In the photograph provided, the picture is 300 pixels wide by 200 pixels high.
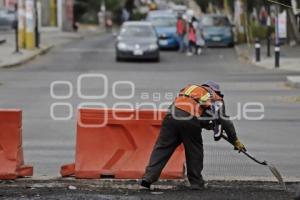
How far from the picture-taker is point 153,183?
973 centimetres

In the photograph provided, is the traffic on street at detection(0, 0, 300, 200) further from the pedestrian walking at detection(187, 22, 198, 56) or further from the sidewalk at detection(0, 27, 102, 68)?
the pedestrian walking at detection(187, 22, 198, 56)

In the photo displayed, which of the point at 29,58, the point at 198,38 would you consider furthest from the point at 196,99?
the point at 198,38

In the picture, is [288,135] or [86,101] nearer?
[288,135]

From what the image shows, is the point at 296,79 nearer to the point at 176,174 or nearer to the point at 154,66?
the point at 154,66

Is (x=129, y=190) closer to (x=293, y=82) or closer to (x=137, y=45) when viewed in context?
(x=293, y=82)

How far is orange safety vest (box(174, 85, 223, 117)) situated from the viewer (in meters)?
8.98

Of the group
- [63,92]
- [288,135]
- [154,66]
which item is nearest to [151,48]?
[154,66]

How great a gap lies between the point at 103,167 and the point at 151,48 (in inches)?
865

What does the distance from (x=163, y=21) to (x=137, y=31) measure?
703 centimetres

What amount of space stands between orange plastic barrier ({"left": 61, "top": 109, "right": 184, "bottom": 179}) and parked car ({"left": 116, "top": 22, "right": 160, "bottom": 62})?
2170cm

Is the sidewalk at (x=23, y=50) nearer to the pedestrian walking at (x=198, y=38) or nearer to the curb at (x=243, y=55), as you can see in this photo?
the pedestrian walking at (x=198, y=38)

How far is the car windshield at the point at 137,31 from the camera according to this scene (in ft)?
108

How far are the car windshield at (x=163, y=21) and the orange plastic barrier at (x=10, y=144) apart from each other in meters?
29.1

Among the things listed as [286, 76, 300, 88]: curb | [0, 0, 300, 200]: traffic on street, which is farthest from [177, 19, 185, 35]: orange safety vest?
[286, 76, 300, 88]: curb
